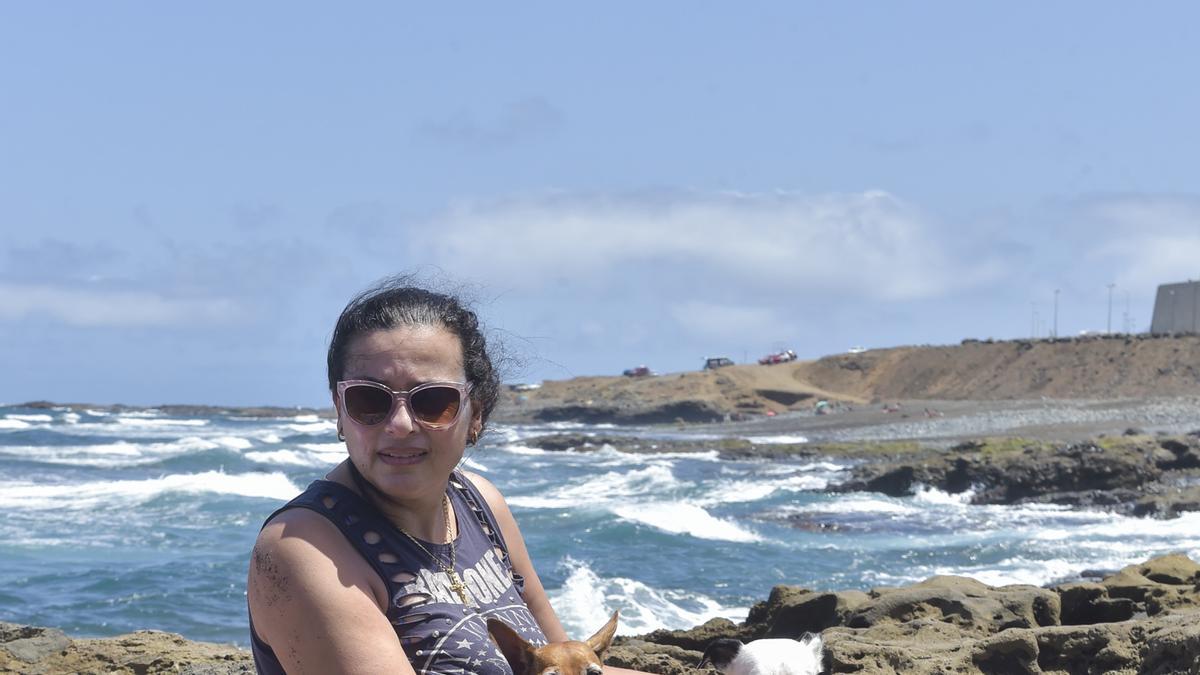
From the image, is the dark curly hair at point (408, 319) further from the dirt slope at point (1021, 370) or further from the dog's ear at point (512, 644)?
the dirt slope at point (1021, 370)

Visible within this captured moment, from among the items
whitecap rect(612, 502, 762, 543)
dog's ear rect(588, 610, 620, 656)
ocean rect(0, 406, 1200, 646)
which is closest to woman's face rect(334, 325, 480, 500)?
dog's ear rect(588, 610, 620, 656)

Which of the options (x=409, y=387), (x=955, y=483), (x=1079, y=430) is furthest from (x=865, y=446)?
(x=409, y=387)

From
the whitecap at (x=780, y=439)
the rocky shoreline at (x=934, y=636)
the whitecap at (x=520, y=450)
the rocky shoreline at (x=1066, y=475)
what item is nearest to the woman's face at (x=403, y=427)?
the rocky shoreline at (x=934, y=636)

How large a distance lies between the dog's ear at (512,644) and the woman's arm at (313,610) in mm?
182

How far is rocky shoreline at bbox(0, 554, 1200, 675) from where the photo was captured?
Answer: 5609 mm

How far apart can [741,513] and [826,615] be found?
17.2 meters

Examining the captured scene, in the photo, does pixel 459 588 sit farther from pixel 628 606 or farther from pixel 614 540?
pixel 614 540

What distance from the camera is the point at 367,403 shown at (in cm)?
302

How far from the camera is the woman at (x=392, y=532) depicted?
274 cm

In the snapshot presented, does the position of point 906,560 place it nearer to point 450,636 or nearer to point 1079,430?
point 450,636

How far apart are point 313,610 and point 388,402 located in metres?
0.49

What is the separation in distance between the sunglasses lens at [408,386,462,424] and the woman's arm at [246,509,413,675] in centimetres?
37

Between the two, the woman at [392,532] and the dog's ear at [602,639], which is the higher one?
the woman at [392,532]

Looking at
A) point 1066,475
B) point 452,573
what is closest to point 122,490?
point 1066,475
